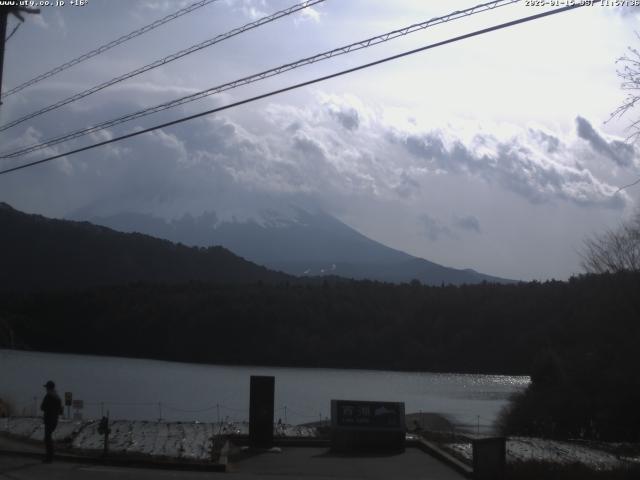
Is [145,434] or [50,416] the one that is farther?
[145,434]

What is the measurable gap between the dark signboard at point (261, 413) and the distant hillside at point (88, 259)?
384ft

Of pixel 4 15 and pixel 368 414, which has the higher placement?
pixel 4 15

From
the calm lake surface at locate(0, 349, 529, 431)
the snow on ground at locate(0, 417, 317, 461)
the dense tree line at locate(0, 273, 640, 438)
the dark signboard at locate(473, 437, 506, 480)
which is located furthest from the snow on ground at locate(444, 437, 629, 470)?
the dense tree line at locate(0, 273, 640, 438)

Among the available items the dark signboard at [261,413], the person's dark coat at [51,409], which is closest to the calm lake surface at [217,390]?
the dark signboard at [261,413]

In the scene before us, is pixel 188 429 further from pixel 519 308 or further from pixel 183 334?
pixel 183 334

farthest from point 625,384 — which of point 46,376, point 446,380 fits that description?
point 446,380

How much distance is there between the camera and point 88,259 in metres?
143

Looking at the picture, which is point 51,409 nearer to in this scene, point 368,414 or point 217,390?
point 368,414

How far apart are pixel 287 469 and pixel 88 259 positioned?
130 metres

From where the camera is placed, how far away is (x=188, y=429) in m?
23.0

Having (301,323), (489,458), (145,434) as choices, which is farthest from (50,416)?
(301,323)

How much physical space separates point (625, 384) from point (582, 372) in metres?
6.01

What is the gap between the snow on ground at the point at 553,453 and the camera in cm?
1872

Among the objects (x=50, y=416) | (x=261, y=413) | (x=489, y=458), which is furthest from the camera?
(x=261, y=413)
